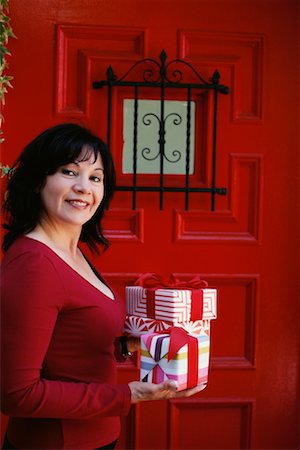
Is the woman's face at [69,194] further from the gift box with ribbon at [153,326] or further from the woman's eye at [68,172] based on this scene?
the gift box with ribbon at [153,326]

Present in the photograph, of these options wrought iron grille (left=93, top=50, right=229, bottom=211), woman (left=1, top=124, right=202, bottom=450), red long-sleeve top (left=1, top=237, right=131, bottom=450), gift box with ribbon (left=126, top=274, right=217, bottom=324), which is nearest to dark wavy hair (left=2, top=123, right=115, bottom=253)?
woman (left=1, top=124, right=202, bottom=450)

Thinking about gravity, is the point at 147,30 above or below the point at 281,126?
above

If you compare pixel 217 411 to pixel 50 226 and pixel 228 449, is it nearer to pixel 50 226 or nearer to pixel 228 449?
pixel 228 449

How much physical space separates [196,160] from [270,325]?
29.9 inches

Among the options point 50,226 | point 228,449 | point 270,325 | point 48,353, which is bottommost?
point 228,449

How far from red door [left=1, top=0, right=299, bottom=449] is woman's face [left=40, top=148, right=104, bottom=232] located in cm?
104

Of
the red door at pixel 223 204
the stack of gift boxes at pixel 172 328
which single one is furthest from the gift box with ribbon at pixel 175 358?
the red door at pixel 223 204

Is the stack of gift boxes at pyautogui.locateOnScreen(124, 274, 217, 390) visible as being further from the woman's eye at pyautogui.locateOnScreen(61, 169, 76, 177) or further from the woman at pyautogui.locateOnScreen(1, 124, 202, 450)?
the woman's eye at pyautogui.locateOnScreen(61, 169, 76, 177)

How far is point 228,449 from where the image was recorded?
2.75 m

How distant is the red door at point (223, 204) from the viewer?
267cm

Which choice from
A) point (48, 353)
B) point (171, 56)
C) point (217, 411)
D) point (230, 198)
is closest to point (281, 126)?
point (230, 198)

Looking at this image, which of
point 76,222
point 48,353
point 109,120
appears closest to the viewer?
point 48,353

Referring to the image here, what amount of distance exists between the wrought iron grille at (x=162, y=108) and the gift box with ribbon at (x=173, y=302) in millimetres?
787

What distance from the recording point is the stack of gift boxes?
162cm
